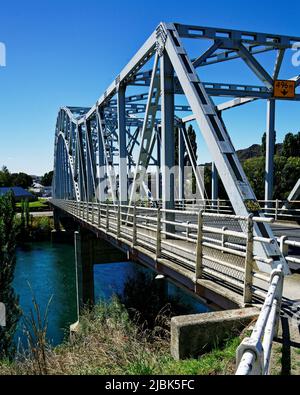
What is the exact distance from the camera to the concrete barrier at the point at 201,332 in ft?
13.6

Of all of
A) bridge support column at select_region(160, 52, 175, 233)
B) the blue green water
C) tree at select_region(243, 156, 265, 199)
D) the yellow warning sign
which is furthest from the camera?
tree at select_region(243, 156, 265, 199)

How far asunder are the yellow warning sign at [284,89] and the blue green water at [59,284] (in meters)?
9.65

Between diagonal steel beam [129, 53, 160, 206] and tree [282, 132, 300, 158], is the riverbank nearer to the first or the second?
tree [282, 132, 300, 158]

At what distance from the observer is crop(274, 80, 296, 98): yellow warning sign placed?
41.7 feet

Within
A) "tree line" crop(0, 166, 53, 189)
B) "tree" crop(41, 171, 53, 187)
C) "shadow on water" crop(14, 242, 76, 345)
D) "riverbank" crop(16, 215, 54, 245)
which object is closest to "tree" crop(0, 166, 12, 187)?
"tree line" crop(0, 166, 53, 189)

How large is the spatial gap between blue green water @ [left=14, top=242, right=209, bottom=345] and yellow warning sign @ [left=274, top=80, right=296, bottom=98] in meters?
9.65

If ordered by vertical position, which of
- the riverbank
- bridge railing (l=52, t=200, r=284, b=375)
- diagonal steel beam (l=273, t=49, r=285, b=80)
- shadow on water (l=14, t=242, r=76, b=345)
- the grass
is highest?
diagonal steel beam (l=273, t=49, r=285, b=80)

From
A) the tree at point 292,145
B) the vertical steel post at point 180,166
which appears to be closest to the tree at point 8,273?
the vertical steel post at point 180,166

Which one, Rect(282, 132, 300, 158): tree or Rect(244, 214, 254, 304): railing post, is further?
Answer: Rect(282, 132, 300, 158): tree

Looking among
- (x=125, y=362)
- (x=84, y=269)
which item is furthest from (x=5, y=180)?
(x=125, y=362)

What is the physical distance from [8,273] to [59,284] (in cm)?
849
